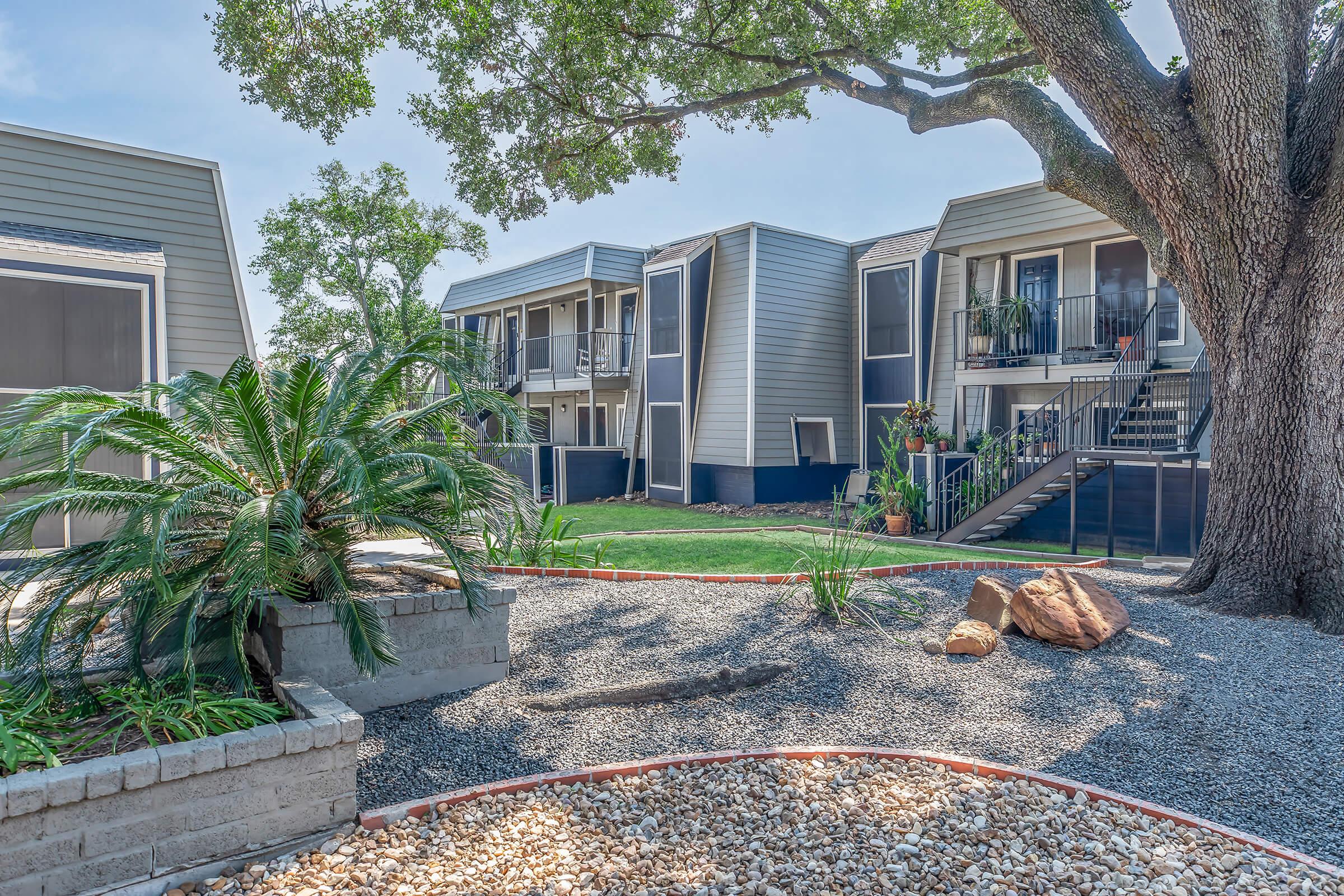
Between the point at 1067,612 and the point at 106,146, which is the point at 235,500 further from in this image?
the point at 106,146

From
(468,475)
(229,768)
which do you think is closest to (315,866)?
(229,768)

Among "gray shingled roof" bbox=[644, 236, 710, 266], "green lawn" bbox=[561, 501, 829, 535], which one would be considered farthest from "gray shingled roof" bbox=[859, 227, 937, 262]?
"green lawn" bbox=[561, 501, 829, 535]

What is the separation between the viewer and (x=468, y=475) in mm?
3996

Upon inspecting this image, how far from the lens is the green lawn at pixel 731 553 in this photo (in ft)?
24.4

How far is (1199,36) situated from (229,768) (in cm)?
719

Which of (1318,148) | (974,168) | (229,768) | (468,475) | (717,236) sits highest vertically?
(974,168)

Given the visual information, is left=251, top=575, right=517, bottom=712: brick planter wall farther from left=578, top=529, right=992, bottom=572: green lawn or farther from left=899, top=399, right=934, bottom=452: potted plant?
left=899, top=399, right=934, bottom=452: potted plant

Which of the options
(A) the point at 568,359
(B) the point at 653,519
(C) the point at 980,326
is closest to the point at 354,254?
(A) the point at 568,359

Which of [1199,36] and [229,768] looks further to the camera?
[1199,36]

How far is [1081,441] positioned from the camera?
11.1 m

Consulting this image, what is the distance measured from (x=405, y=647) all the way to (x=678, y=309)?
1286cm

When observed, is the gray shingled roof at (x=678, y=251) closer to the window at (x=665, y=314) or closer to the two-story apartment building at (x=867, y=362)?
the two-story apartment building at (x=867, y=362)

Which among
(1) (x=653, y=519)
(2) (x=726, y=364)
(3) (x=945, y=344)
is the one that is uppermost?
(3) (x=945, y=344)

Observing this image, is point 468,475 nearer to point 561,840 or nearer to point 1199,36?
point 561,840
